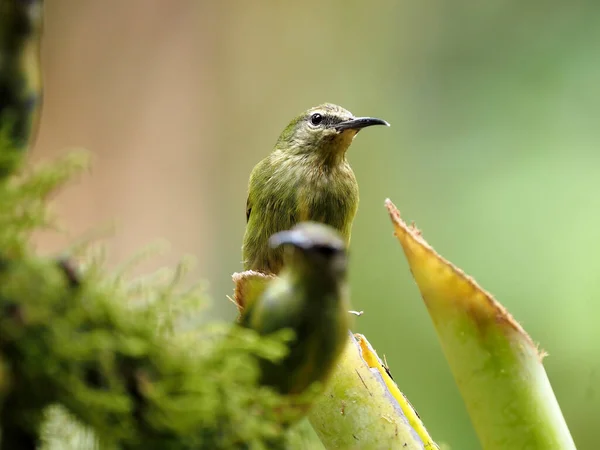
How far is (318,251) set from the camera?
45cm

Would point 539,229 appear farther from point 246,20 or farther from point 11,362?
point 11,362

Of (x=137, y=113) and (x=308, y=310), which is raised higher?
(x=137, y=113)

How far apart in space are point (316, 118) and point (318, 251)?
148 centimetres

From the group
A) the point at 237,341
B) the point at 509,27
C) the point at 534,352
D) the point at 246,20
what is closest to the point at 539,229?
the point at 509,27

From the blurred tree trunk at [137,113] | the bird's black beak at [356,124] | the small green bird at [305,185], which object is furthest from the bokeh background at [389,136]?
the bird's black beak at [356,124]

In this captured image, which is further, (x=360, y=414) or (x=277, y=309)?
(x=360, y=414)

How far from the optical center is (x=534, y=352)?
2.44 ft

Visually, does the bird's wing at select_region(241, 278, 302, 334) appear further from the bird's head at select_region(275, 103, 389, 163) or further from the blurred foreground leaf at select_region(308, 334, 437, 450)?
the bird's head at select_region(275, 103, 389, 163)

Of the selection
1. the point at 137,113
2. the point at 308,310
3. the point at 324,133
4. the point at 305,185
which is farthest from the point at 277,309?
the point at 137,113

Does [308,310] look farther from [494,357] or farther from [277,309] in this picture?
[494,357]

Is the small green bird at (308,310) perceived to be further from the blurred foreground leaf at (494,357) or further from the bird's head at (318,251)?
the blurred foreground leaf at (494,357)

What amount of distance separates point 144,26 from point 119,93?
0.43 meters

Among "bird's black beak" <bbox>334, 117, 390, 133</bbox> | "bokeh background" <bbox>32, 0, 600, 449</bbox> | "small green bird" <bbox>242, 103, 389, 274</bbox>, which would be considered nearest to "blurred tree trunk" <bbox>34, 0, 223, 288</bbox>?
"bokeh background" <bbox>32, 0, 600, 449</bbox>

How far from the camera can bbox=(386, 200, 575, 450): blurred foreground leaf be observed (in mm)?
738
